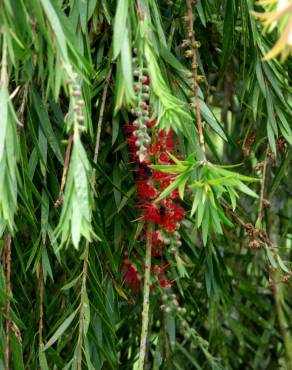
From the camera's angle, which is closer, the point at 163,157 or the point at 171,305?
the point at 163,157

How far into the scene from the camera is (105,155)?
2004 millimetres

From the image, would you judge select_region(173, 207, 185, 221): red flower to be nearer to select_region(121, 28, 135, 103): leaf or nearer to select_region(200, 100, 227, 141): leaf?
select_region(200, 100, 227, 141): leaf

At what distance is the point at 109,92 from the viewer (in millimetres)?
1981

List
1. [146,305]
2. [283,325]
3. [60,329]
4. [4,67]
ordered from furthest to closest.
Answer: [283,325], [60,329], [146,305], [4,67]

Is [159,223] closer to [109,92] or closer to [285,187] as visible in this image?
[109,92]

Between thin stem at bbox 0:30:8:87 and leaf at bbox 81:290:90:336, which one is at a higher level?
thin stem at bbox 0:30:8:87

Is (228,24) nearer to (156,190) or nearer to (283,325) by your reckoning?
(156,190)

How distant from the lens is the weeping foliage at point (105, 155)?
4.63 ft

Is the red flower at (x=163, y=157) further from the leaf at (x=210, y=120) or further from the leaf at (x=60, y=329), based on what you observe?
the leaf at (x=60, y=329)

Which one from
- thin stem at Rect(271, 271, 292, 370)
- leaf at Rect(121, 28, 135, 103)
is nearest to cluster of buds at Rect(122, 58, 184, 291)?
leaf at Rect(121, 28, 135, 103)

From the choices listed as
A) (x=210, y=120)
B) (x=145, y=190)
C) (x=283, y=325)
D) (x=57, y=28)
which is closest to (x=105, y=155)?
(x=145, y=190)

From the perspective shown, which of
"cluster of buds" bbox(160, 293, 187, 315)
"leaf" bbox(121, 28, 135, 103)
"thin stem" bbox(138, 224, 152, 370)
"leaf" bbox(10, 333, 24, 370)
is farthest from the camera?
"cluster of buds" bbox(160, 293, 187, 315)

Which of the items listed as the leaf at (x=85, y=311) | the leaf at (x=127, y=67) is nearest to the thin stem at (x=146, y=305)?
the leaf at (x=85, y=311)

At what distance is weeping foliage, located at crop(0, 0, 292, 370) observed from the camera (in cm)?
141
